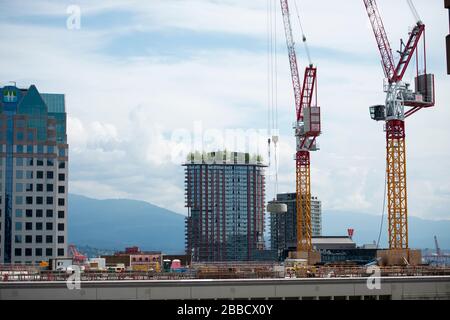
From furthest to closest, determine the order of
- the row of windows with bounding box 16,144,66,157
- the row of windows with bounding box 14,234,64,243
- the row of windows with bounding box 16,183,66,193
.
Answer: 1. the row of windows with bounding box 16,144,66,157
2. the row of windows with bounding box 16,183,66,193
3. the row of windows with bounding box 14,234,64,243

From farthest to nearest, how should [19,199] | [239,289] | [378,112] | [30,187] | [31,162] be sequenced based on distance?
[31,162], [30,187], [19,199], [378,112], [239,289]

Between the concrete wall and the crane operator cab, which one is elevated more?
the crane operator cab

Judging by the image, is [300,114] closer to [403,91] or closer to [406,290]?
[403,91]

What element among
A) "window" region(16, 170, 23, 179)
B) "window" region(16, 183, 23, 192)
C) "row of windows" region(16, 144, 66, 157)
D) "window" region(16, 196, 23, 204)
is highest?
"row of windows" region(16, 144, 66, 157)

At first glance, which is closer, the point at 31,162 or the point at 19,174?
the point at 19,174

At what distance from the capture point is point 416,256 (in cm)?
14850

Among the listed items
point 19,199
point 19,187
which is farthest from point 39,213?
point 19,187

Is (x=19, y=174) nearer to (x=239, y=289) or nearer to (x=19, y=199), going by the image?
(x=19, y=199)

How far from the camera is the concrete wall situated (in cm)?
7006

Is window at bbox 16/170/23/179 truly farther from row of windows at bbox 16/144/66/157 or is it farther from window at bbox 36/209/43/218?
window at bbox 36/209/43/218

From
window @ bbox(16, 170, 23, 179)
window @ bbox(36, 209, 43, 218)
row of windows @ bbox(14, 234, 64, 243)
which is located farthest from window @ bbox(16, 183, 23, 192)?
row of windows @ bbox(14, 234, 64, 243)

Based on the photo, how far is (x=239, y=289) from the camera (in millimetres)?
73500

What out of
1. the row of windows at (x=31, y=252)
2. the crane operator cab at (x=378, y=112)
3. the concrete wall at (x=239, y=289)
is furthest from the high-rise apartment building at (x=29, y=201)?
the concrete wall at (x=239, y=289)
